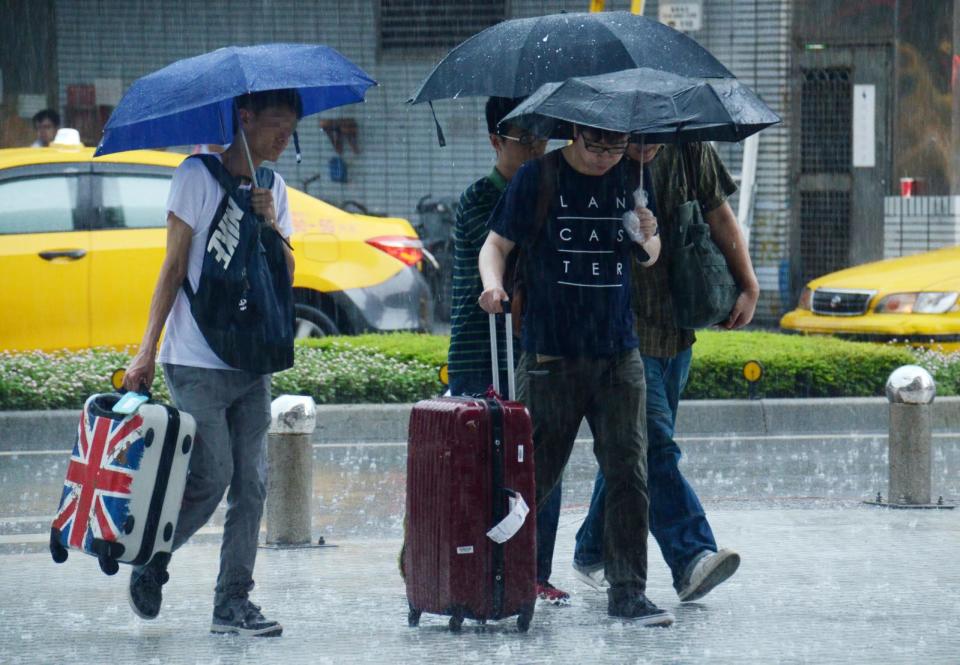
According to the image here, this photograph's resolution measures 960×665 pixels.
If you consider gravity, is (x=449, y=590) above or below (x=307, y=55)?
below

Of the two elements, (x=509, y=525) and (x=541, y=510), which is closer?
(x=509, y=525)

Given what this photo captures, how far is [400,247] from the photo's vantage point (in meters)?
12.3

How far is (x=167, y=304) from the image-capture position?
5246 millimetres

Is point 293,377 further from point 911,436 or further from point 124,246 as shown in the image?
point 911,436

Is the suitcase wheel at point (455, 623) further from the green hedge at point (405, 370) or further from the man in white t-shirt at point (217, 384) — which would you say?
the green hedge at point (405, 370)

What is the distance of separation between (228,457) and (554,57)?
176 cm

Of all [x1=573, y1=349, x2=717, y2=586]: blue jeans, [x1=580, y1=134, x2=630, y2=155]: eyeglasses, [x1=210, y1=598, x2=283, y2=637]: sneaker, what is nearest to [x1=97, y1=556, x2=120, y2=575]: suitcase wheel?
[x1=210, y1=598, x2=283, y2=637]: sneaker

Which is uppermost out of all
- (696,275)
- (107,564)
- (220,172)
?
(220,172)

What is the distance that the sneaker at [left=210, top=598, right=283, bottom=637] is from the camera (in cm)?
534

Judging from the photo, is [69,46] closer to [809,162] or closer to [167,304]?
[809,162]

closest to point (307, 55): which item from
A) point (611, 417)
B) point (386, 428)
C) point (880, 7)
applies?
point (611, 417)

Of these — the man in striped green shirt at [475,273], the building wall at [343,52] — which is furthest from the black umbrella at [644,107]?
the building wall at [343,52]

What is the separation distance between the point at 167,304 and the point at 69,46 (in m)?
15.1

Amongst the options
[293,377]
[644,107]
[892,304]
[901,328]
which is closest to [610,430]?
[644,107]
